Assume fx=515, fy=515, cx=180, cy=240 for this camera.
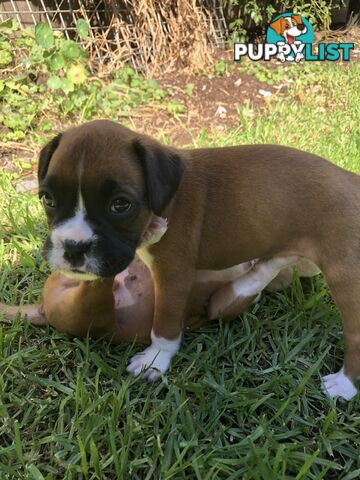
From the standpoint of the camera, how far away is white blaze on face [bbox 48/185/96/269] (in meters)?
2.32

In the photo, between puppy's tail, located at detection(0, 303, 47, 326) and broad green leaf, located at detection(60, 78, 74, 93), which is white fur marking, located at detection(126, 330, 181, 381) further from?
broad green leaf, located at detection(60, 78, 74, 93)

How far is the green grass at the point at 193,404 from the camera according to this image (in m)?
2.43

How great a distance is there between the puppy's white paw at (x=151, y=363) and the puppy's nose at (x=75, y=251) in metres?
0.91

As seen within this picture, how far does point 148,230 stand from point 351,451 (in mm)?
1516

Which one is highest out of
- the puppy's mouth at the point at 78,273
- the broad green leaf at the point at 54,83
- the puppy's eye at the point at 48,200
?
the puppy's eye at the point at 48,200

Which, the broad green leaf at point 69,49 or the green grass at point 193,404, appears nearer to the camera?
the green grass at point 193,404

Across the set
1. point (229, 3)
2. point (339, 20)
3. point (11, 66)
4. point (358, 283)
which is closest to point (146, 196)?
point (358, 283)

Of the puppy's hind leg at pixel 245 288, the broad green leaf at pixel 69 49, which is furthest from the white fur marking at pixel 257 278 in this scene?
the broad green leaf at pixel 69 49

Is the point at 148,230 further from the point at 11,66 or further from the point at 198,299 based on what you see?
the point at 11,66

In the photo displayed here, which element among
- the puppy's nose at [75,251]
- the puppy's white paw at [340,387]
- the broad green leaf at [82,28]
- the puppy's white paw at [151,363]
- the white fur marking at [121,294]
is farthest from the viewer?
the broad green leaf at [82,28]

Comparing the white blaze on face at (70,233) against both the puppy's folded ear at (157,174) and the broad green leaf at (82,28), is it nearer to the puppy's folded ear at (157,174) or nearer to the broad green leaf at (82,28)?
the puppy's folded ear at (157,174)

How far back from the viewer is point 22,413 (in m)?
2.75

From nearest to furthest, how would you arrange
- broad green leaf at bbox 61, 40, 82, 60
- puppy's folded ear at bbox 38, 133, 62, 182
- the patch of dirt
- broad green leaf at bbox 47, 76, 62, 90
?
1. puppy's folded ear at bbox 38, 133, 62, 182
2. broad green leaf at bbox 47, 76, 62, 90
3. broad green leaf at bbox 61, 40, 82, 60
4. the patch of dirt

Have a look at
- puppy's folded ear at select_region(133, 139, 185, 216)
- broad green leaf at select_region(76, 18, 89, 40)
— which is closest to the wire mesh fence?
broad green leaf at select_region(76, 18, 89, 40)
